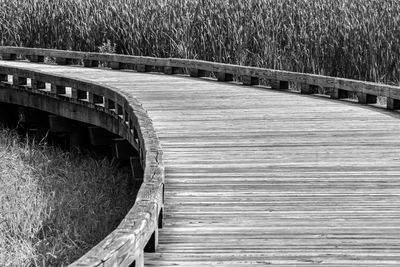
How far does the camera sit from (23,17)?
22.0m

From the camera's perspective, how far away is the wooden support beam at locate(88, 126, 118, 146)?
13.3 metres

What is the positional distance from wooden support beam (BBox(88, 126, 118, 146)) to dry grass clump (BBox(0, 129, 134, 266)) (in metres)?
0.27

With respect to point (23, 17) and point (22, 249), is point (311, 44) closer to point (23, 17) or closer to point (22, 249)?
point (23, 17)

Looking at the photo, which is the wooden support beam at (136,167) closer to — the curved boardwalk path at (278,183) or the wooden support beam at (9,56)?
the curved boardwalk path at (278,183)

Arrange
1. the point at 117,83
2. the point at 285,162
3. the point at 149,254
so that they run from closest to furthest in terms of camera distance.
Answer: the point at 149,254, the point at 285,162, the point at 117,83

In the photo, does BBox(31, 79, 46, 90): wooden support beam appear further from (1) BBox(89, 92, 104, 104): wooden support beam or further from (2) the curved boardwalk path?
(2) the curved boardwalk path

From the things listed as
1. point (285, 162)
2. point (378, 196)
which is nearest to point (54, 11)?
point (285, 162)

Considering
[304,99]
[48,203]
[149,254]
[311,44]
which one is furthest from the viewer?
[311,44]

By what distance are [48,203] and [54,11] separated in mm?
12632

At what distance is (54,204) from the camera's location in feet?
31.8

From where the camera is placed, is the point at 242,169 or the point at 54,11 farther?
the point at 54,11

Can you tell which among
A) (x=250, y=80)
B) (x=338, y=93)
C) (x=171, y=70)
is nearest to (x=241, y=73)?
(x=250, y=80)

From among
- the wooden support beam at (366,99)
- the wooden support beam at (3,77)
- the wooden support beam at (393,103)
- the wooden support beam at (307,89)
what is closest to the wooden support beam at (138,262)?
the wooden support beam at (393,103)

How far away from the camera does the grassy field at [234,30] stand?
15.9 m
